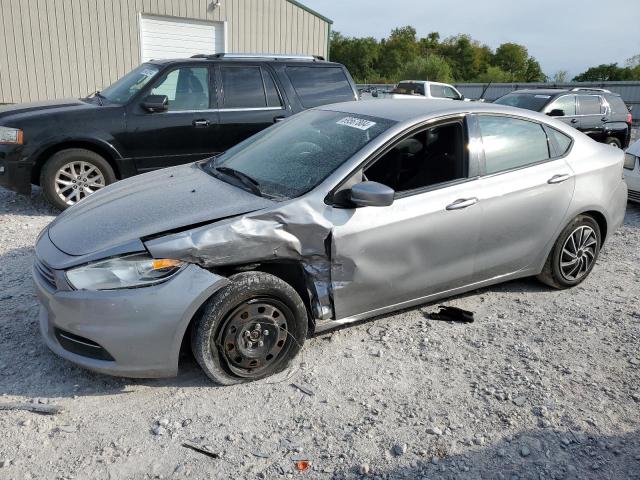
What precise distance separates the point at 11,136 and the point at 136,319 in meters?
4.31

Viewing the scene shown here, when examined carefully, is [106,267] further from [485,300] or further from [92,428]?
[485,300]

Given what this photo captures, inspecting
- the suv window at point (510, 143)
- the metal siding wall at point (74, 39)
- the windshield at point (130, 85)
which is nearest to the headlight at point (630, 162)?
the suv window at point (510, 143)

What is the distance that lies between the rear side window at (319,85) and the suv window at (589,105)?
7066mm

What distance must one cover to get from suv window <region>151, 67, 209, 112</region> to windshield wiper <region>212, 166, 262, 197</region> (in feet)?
10.1

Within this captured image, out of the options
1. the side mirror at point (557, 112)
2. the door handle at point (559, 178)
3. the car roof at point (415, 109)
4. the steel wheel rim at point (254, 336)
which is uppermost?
the car roof at point (415, 109)

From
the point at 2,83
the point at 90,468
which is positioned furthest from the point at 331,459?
the point at 2,83

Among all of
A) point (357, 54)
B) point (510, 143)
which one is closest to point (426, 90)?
point (510, 143)

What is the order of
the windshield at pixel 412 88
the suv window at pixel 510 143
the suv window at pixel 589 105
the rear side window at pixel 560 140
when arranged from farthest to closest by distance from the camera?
the windshield at pixel 412 88, the suv window at pixel 589 105, the rear side window at pixel 560 140, the suv window at pixel 510 143

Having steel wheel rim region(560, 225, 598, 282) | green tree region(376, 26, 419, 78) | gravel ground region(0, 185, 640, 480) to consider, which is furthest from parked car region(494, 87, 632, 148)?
green tree region(376, 26, 419, 78)

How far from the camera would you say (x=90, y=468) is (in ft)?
8.25

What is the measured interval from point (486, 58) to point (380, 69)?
51.6 feet

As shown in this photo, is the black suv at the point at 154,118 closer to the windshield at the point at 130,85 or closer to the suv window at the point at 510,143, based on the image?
the windshield at the point at 130,85

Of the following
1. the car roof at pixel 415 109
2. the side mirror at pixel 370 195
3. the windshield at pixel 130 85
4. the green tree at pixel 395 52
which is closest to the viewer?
the side mirror at pixel 370 195

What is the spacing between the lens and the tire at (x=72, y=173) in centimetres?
621
